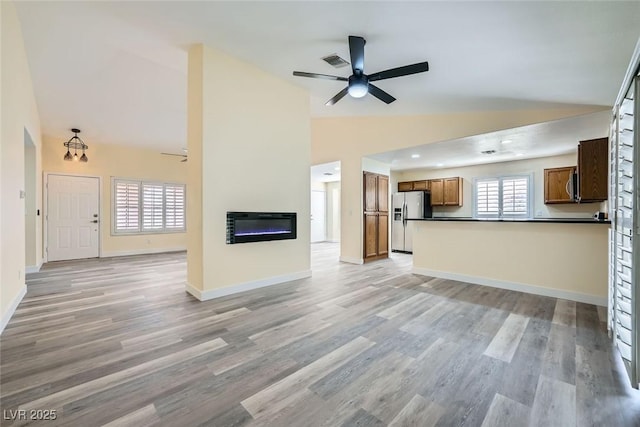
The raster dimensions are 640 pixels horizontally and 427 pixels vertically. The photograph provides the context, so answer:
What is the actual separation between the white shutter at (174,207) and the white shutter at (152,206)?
0.15m

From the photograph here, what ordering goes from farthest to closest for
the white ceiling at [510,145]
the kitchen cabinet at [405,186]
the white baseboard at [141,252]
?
the kitchen cabinet at [405,186], the white baseboard at [141,252], the white ceiling at [510,145]

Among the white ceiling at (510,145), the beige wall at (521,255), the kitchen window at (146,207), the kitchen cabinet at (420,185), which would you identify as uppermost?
the white ceiling at (510,145)

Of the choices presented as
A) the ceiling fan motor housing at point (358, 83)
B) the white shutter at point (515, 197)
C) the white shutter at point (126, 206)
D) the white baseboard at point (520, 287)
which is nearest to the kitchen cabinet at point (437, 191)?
the white shutter at point (515, 197)

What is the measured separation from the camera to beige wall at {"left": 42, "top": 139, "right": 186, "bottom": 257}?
6332 mm

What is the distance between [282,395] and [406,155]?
17.5 feet

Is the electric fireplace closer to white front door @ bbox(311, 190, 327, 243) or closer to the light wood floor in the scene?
the light wood floor

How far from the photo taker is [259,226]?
4.07 meters

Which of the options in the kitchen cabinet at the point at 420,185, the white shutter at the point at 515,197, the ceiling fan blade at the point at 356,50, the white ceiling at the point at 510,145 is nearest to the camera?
the ceiling fan blade at the point at 356,50

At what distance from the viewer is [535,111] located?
12.8ft

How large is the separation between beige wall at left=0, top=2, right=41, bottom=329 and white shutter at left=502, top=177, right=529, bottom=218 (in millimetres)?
8704

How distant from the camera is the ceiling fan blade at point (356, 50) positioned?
2.54m

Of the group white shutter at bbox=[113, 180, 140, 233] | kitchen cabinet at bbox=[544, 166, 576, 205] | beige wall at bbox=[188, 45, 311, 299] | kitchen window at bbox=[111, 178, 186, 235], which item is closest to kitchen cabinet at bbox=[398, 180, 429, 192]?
kitchen cabinet at bbox=[544, 166, 576, 205]

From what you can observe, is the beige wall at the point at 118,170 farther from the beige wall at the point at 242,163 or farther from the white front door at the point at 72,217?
the beige wall at the point at 242,163

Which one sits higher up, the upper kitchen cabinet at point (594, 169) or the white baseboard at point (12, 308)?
the upper kitchen cabinet at point (594, 169)
